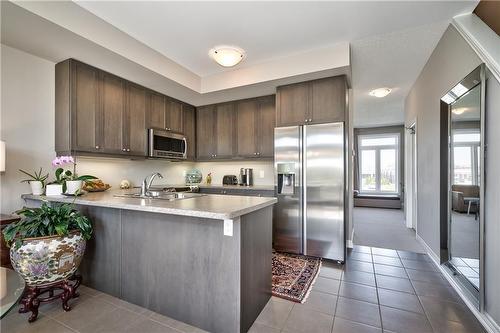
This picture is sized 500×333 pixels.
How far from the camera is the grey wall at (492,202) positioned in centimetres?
166

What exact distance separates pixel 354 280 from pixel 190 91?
344 cm

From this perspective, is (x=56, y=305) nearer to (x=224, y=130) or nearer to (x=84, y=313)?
(x=84, y=313)

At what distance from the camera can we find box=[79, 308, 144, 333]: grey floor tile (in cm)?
172

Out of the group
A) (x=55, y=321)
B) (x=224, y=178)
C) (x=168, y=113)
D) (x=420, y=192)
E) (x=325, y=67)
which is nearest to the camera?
(x=55, y=321)

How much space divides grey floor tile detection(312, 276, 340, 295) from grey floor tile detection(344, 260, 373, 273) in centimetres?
40

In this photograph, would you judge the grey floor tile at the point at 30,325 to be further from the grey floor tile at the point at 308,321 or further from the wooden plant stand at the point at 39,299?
the grey floor tile at the point at 308,321

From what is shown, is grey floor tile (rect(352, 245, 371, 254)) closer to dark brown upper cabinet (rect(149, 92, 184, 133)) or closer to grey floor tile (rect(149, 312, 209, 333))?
grey floor tile (rect(149, 312, 209, 333))

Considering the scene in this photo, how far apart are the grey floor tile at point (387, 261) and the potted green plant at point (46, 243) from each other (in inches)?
132

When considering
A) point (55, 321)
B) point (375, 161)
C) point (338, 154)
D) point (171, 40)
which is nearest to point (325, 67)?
point (338, 154)

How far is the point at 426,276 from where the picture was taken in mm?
2574

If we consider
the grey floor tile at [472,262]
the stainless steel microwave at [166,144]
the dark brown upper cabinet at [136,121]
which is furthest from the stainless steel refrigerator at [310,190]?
the dark brown upper cabinet at [136,121]

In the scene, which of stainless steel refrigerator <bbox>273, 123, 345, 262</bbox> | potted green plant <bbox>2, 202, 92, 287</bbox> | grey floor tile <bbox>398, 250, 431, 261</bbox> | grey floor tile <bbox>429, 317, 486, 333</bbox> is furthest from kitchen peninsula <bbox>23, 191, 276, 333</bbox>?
grey floor tile <bbox>398, 250, 431, 261</bbox>

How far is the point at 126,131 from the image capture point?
127 inches

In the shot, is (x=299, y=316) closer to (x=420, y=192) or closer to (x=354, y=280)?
(x=354, y=280)
